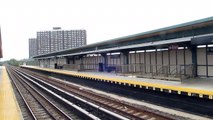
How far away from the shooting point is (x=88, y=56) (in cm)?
4169

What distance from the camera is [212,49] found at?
15672 millimetres

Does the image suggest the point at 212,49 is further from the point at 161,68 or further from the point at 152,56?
the point at 152,56

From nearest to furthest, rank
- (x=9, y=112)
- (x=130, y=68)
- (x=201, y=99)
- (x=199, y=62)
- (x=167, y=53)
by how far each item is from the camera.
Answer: (x=201, y=99) → (x=9, y=112) → (x=199, y=62) → (x=167, y=53) → (x=130, y=68)

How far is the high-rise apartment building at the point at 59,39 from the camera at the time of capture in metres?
144

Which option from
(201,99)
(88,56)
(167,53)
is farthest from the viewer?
(88,56)

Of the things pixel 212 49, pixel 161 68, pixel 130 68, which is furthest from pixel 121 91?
pixel 212 49

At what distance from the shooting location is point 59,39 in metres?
145

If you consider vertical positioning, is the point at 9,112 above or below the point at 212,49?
below

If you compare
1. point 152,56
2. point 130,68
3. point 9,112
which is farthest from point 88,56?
point 9,112

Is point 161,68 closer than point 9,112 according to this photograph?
No

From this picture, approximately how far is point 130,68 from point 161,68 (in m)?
5.66

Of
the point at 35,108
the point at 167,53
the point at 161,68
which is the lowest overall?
the point at 35,108

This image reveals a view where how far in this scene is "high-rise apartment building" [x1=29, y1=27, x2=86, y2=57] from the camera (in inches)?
5679

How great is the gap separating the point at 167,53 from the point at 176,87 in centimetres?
658
